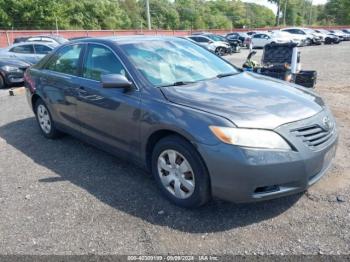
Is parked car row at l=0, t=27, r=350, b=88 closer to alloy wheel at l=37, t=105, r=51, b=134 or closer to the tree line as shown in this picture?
alloy wheel at l=37, t=105, r=51, b=134

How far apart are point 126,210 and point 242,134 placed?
1401 millimetres

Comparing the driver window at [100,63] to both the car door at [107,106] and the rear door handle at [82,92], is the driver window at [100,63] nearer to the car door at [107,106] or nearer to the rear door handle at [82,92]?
the car door at [107,106]

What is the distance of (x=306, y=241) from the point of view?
284cm

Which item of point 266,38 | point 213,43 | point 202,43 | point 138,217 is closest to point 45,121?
point 138,217

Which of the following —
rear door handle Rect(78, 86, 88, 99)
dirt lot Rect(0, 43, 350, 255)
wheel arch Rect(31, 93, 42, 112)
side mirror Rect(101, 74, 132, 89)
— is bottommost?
dirt lot Rect(0, 43, 350, 255)

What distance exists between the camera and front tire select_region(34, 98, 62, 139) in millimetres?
5398

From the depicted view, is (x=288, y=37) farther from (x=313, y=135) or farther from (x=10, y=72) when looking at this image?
(x=313, y=135)

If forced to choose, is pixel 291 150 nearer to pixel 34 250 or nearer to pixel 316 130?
pixel 316 130

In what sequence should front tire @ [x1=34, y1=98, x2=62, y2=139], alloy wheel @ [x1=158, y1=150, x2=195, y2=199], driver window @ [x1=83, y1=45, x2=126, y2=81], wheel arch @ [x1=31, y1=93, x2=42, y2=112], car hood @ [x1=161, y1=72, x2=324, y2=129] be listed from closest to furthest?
car hood @ [x1=161, y1=72, x2=324, y2=129], alloy wheel @ [x1=158, y1=150, x2=195, y2=199], driver window @ [x1=83, y1=45, x2=126, y2=81], front tire @ [x1=34, y1=98, x2=62, y2=139], wheel arch @ [x1=31, y1=93, x2=42, y2=112]

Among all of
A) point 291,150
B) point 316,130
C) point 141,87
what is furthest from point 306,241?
point 141,87

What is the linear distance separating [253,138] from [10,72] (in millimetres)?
10091

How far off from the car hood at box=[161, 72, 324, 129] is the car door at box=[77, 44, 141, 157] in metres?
0.48

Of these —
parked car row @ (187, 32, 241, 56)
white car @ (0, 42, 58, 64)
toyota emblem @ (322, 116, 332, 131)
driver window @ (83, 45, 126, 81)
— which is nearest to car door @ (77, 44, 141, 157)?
driver window @ (83, 45, 126, 81)

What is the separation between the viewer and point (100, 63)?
4.21 meters
